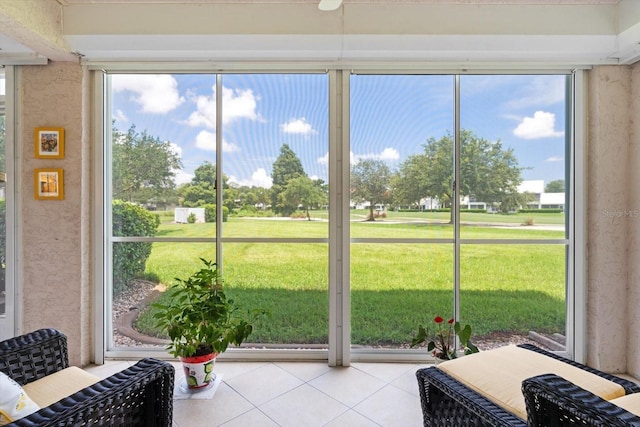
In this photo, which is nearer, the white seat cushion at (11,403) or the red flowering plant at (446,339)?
the white seat cushion at (11,403)

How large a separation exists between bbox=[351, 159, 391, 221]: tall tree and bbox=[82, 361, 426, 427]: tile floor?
4.16ft

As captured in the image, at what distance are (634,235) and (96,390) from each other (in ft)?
11.6

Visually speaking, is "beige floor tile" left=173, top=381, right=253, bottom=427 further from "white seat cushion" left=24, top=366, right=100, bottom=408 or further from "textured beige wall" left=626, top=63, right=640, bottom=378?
"textured beige wall" left=626, top=63, right=640, bottom=378

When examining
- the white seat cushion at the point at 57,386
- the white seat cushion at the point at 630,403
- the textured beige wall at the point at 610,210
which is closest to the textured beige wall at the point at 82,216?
the textured beige wall at the point at 610,210

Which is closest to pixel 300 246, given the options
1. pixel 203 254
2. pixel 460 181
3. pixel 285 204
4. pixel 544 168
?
pixel 285 204

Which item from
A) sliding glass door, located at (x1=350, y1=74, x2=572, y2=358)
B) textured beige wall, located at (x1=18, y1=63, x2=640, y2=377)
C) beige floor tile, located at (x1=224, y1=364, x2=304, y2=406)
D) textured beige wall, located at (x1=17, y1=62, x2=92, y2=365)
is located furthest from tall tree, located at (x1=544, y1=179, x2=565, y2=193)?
textured beige wall, located at (x1=17, y1=62, x2=92, y2=365)

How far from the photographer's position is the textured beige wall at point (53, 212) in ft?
8.17

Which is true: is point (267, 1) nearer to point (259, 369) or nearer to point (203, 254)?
point (203, 254)

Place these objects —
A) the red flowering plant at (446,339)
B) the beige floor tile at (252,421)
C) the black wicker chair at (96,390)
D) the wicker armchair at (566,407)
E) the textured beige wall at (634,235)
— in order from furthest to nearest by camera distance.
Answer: the textured beige wall at (634,235), the red flowering plant at (446,339), the beige floor tile at (252,421), the black wicker chair at (96,390), the wicker armchair at (566,407)

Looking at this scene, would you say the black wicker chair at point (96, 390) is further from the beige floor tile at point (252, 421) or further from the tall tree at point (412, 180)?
the tall tree at point (412, 180)

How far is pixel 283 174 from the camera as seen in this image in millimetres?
2701

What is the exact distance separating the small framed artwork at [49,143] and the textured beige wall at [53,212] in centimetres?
4

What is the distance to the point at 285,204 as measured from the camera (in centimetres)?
271

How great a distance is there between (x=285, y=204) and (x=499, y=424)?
2021 millimetres
